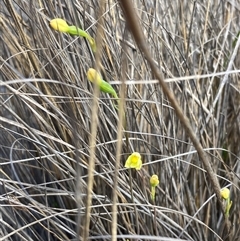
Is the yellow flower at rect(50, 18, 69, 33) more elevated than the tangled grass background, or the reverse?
the yellow flower at rect(50, 18, 69, 33)

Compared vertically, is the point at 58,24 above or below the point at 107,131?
above

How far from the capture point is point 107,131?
30.7 inches

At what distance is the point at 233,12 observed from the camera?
3.44 feet

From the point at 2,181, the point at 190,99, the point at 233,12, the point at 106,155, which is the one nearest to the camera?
the point at 2,181

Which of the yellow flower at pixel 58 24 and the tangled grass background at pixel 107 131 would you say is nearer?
the yellow flower at pixel 58 24

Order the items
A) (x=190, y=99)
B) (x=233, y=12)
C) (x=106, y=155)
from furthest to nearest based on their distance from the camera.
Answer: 1. (x=233, y=12)
2. (x=190, y=99)
3. (x=106, y=155)

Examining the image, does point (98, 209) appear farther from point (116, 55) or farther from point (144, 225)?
point (116, 55)

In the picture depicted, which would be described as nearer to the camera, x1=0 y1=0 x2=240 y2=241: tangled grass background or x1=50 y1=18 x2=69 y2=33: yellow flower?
x1=50 y1=18 x2=69 y2=33: yellow flower

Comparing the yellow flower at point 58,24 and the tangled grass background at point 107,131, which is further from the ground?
the yellow flower at point 58,24

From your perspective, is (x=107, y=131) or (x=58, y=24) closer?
(x=58, y=24)

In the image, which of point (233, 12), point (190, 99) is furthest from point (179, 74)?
point (233, 12)

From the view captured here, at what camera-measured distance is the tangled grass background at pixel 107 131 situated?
2.36 ft

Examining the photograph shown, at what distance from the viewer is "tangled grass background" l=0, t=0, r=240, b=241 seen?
72cm

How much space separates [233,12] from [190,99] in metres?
0.29
